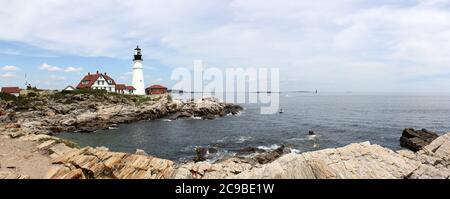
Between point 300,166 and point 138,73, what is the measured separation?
100m

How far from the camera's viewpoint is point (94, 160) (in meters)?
21.4

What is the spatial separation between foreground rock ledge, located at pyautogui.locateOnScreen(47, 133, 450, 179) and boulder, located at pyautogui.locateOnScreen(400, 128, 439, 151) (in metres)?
22.7

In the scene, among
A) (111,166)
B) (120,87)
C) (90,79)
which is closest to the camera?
(111,166)

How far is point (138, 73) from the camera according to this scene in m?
111

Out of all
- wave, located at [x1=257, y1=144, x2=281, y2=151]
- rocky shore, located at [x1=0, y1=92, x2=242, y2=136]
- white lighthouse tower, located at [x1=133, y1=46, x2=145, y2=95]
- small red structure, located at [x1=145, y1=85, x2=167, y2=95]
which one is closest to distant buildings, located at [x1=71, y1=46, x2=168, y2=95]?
white lighthouse tower, located at [x1=133, y1=46, x2=145, y2=95]

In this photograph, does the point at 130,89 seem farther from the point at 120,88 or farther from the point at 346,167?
the point at 346,167

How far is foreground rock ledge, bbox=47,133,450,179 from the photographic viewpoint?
54.3 feet

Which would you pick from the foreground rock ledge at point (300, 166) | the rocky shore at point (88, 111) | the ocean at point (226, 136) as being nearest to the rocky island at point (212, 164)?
the foreground rock ledge at point (300, 166)

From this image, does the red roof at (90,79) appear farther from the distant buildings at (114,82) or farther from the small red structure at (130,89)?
the small red structure at (130,89)

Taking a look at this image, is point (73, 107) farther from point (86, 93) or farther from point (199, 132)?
point (199, 132)

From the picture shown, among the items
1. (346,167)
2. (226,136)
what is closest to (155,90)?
(226,136)
